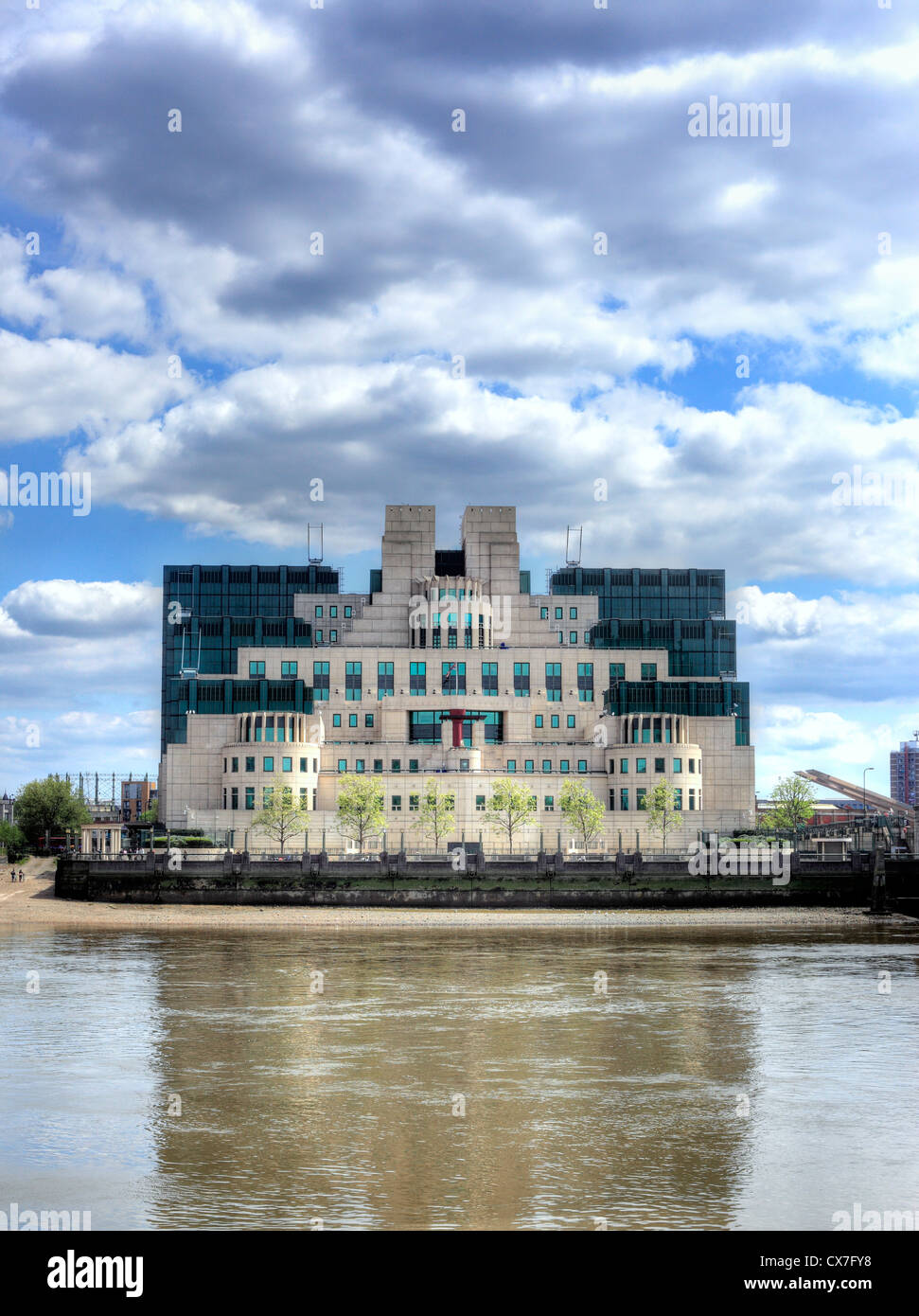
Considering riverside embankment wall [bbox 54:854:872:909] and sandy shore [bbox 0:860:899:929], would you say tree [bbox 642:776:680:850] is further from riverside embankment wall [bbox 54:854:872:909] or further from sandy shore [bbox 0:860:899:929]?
sandy shore [bbox 0:860:899:929]

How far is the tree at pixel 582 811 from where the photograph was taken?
149375 mm

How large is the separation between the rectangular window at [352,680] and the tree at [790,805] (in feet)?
184

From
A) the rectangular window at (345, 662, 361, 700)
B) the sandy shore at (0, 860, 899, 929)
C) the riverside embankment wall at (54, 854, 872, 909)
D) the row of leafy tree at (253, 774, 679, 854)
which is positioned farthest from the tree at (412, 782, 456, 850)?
the sandy shore at (0, 860, 899, 929)

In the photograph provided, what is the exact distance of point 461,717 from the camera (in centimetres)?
16212

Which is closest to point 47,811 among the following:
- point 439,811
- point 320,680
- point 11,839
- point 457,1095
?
point 11,839

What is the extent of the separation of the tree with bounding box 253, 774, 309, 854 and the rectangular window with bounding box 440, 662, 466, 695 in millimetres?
35707

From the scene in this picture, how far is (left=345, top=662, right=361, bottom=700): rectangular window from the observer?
177 m

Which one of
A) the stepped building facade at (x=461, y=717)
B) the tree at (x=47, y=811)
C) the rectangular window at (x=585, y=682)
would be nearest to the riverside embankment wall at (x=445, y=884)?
the stepped building facade at (x=461, y=717)

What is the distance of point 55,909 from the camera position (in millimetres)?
111812

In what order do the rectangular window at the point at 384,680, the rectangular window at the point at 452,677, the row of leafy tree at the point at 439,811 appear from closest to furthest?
the row of leafy tree at the point at 439,811
the rectangular window at the point at 452,677
the rectangular window at the point at 384,680

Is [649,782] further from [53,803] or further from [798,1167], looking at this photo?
[798,1167]

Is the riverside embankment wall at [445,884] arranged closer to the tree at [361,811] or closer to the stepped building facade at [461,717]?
the tree at [361,811]
